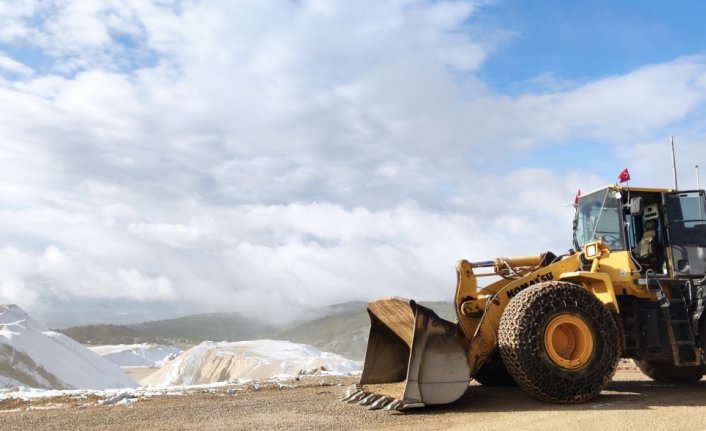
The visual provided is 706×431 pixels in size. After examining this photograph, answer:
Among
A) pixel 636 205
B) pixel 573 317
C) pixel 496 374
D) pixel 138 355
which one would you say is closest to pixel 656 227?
pixel 636 205

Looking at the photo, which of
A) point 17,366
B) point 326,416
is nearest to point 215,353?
point 17,366

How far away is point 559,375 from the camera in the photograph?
7453 millimetres

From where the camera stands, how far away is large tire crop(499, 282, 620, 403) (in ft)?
24.3

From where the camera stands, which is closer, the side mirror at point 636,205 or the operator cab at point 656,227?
the side mirror at point 636,205

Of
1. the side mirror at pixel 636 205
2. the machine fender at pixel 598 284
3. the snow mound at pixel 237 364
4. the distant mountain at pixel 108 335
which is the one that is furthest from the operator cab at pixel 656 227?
the distant mountain at pixel 108 335

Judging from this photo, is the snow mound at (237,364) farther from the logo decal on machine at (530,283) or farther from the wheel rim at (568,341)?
the wheel rim at (568,341)

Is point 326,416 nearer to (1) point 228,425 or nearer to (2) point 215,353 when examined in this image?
(1) point 228,425

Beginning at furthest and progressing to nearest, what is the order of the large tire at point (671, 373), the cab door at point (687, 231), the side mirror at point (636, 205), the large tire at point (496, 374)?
the large tire at point (671, 373) → the large tire at point (496, 374) → the cab door at point (687, 231) → the side mirror at point (636, 205)

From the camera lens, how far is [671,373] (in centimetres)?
1014

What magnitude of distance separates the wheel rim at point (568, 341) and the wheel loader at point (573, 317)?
1cm

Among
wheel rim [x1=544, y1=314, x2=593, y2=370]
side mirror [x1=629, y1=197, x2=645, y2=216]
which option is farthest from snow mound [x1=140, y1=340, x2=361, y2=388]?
side mirror [x1=629, y1=197, x2=645, y2=216]

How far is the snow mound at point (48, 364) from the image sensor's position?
17953 millimetres

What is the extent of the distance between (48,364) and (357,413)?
1562 centimetres

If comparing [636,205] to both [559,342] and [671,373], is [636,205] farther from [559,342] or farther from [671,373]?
[671,373]
